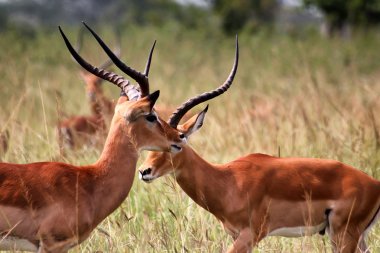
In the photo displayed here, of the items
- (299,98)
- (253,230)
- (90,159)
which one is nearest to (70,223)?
(253,230)

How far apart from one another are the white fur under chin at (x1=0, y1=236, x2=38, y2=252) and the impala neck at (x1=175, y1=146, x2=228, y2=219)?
1.20m

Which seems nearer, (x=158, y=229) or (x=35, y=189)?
(x=35, y=189)

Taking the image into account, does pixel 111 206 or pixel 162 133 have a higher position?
A: pixel 162 133

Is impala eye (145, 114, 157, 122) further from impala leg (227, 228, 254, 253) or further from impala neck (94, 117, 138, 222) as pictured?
impala leg (227, 228, 254, 253)

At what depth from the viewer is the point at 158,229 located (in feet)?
19.0

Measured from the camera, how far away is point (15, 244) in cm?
478

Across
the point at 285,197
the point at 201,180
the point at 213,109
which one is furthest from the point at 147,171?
the point at 213,109

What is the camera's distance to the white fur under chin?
4742 millimetres

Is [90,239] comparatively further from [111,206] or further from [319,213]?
[319,213]

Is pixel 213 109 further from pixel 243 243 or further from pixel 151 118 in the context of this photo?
pixel 151 118

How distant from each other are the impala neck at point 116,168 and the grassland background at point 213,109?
0.24 metres

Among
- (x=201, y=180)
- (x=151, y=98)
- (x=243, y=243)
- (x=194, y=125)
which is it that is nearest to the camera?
(x=151, y=98)

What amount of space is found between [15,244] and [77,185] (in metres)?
0.47

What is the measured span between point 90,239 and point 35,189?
982 millimetres
